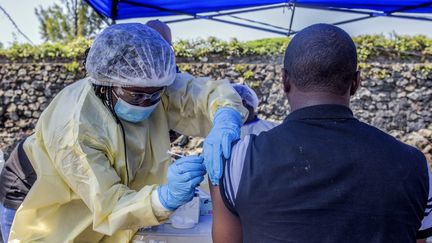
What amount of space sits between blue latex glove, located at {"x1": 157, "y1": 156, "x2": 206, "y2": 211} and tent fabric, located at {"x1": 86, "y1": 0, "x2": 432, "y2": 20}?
2059 mm

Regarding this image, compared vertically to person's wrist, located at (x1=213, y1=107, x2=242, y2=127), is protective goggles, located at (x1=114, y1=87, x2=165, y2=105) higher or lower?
higher

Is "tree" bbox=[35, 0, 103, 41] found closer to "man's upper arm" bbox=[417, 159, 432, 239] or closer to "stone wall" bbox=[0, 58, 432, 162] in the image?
"stone wall" bbox=[0, 58, 432, 162]

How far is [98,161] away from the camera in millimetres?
1321

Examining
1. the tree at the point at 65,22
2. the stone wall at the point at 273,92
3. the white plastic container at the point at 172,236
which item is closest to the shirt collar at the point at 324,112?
the white plastic container at the point at 172,236

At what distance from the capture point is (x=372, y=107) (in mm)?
6742

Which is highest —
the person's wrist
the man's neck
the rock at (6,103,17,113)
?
the man's neck

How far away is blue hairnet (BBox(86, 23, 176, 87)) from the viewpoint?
4.65ft

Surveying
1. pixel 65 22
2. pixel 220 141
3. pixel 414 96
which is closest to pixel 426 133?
pixel 414 96

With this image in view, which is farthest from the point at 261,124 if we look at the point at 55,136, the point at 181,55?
the point at 181,55

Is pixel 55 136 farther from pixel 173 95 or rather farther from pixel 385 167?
pixel 385 167

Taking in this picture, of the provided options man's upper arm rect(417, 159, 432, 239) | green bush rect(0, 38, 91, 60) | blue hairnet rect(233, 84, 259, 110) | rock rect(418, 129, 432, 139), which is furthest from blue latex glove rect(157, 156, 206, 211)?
green bush rect(0, 38, 91, 60)

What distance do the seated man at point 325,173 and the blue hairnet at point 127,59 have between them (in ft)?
1.90

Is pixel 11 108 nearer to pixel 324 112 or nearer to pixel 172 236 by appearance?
pixel 172 236

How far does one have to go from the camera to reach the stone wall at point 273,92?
6531 mm
